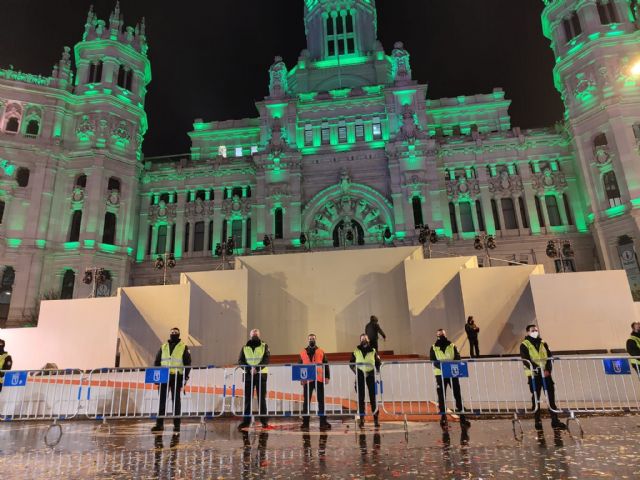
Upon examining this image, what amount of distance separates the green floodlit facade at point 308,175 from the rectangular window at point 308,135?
143 mm

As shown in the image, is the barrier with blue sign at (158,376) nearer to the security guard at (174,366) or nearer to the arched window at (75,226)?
the security guard at (174,366)

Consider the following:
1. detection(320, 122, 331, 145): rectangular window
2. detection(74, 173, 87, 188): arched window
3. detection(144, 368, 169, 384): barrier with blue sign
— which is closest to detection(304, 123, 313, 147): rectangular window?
detection(320, 122, 331, 145): rectangular window

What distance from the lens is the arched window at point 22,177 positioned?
37234 millimetres

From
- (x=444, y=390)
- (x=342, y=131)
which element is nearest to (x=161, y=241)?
(x=342, y=131)

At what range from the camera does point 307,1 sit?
5378 cm

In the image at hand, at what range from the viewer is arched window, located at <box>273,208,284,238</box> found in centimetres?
3767

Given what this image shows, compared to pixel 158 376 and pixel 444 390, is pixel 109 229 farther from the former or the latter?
pixel 444 390

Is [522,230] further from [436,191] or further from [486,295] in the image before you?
[486,295]

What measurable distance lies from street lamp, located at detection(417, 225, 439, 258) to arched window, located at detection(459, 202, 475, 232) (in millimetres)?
5225

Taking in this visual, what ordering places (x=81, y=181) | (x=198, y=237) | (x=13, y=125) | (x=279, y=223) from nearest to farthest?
(x=279, y=223)
(x=13, y=125)
(x=81, y=181)
(x=198, y=237)

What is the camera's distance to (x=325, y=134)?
40.5 m

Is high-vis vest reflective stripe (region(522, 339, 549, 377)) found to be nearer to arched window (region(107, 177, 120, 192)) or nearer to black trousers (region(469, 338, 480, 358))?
black trousers (region(469, 338, 480, 358))

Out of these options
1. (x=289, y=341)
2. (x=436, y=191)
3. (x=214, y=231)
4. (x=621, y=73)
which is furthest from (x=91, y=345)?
(x=621, y=73)

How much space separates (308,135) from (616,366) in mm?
34143
